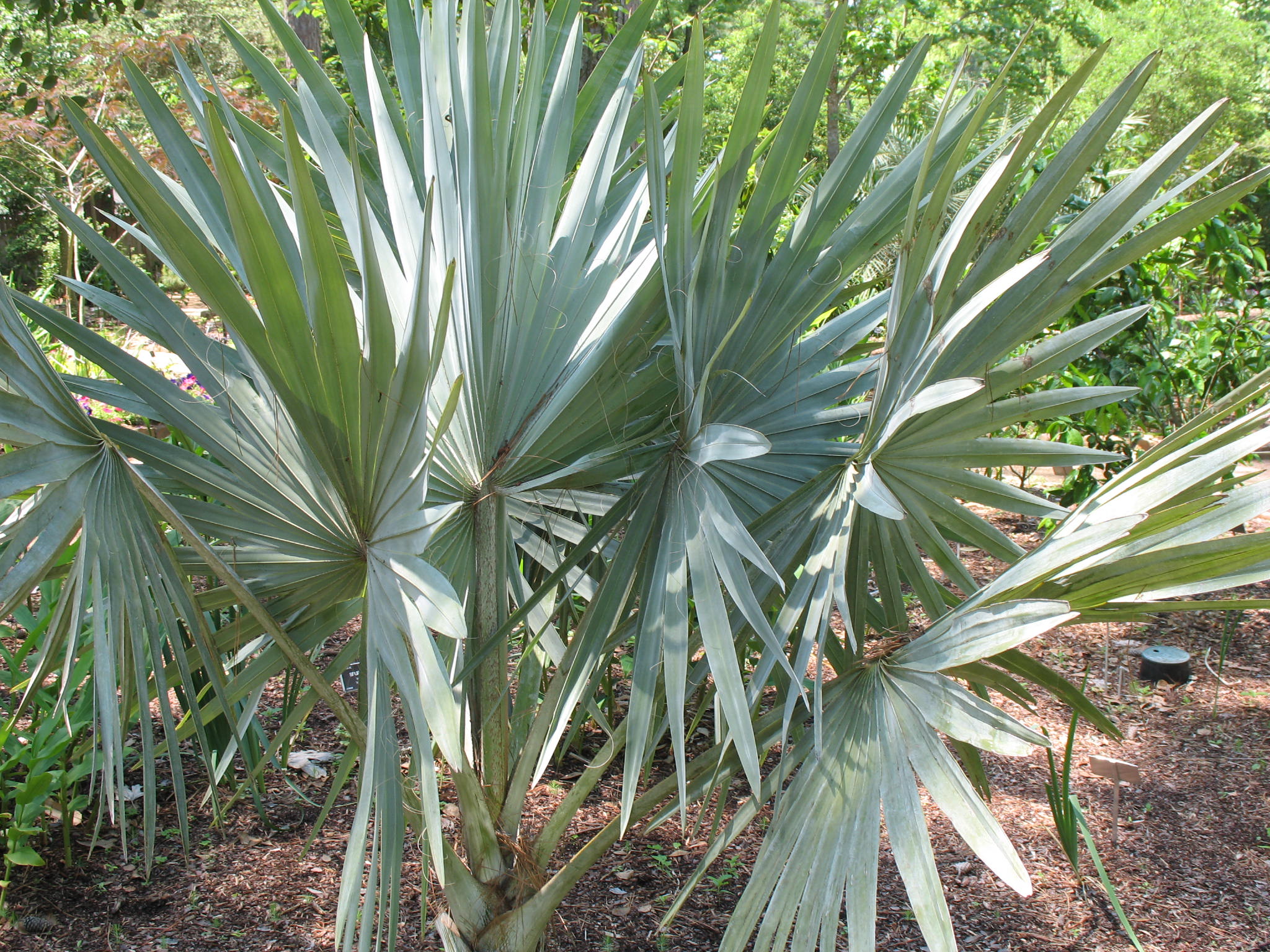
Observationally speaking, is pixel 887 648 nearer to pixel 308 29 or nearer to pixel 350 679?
pixel 350 679

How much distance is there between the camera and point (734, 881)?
8.35 feet

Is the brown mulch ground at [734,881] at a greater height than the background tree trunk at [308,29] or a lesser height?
lesser

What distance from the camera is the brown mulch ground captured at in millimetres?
2287

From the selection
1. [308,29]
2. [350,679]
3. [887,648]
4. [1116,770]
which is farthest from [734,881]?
[308,29]

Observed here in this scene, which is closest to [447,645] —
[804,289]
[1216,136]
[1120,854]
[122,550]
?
[122,550]

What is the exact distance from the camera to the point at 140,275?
1571 mm

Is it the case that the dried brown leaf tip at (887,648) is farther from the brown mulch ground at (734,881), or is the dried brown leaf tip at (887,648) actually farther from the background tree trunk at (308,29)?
the background tree trunk at (308,29)

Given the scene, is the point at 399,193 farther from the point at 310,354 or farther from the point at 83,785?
the point at 83,785

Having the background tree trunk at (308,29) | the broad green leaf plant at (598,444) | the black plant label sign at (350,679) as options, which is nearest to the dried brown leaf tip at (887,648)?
the broad green leaf plant at (598,444)

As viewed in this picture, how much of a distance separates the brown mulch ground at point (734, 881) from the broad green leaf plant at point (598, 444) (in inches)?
24.8

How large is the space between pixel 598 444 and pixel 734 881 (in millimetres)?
1432

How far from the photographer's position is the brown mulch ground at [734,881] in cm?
229

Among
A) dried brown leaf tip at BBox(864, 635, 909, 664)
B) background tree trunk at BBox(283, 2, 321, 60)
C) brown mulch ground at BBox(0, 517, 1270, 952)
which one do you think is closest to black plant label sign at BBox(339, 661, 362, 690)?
brown mulch ground at BBox(0, 517, 1270, 952)

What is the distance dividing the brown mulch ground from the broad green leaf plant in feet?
2.07
